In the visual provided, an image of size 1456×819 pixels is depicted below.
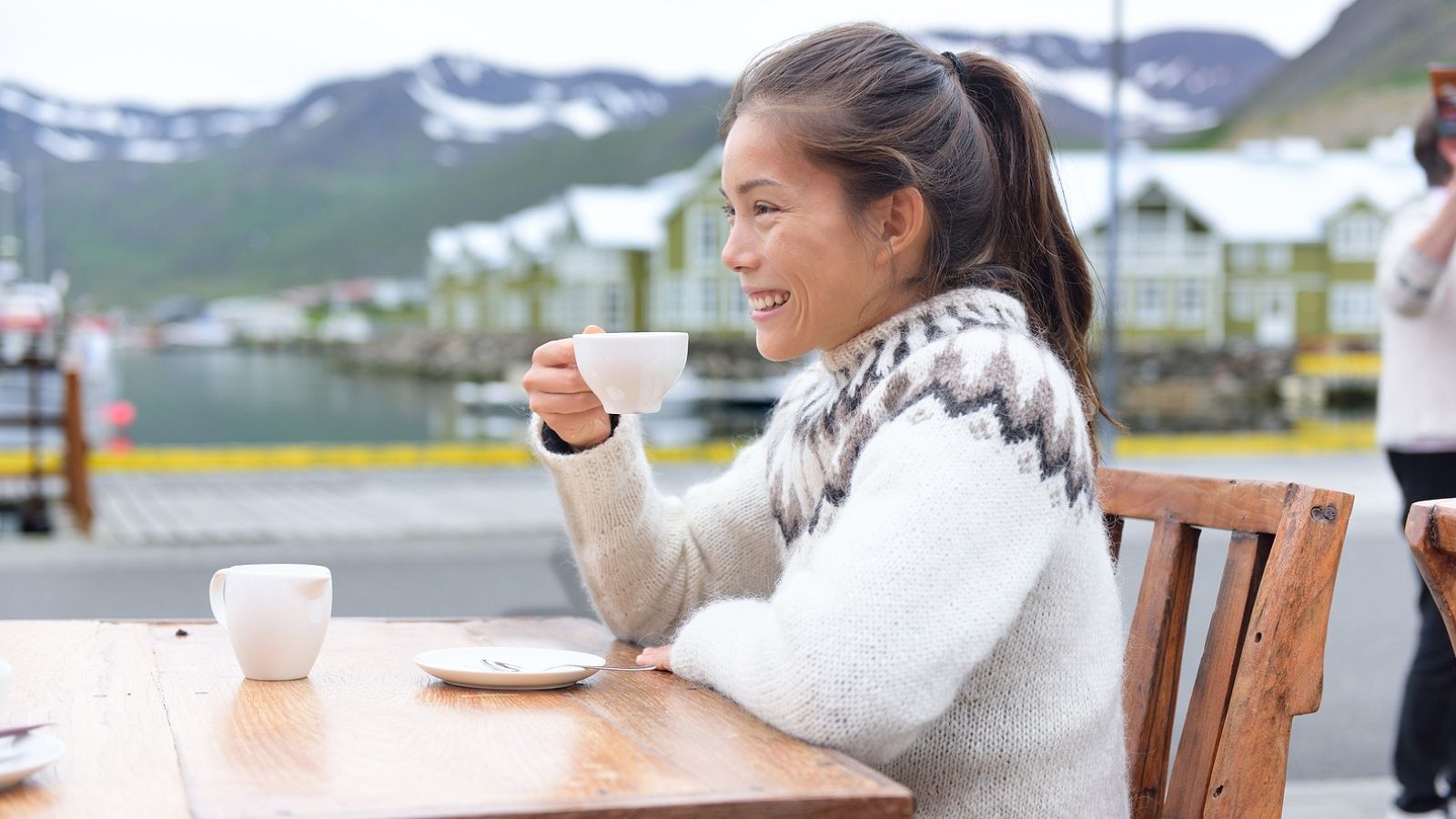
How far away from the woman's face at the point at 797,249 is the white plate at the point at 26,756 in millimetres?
788

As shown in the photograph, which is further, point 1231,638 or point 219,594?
point 1231,638

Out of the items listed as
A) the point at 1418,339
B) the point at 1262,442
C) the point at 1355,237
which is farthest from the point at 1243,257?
the point at 1418,339

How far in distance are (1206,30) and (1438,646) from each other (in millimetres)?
11222

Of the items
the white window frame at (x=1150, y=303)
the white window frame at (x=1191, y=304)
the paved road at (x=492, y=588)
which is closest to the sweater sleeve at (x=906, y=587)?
the paved road at (x=492, y=588)

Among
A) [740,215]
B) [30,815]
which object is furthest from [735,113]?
[30,815]

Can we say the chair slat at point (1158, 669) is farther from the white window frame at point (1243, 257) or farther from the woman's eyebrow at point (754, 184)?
the white window frame at point (1243, 257)

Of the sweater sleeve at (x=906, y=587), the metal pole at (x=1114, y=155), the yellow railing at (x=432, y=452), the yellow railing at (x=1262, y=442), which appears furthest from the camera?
the yellow railing at (x=1262, y=442)

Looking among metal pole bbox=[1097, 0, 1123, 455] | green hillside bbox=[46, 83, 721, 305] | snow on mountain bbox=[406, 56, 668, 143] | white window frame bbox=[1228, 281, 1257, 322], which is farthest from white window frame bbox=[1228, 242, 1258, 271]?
snow on mountain bbox=[406, 56, 668, 143]

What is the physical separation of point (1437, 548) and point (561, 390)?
2.87ft

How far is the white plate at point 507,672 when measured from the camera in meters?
1.37

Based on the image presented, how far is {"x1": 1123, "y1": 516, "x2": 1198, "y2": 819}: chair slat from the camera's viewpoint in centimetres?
170

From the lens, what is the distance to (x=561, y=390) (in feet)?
5.22

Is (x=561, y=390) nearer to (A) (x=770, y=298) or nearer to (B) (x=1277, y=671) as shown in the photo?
(A) (x=770, y=298)

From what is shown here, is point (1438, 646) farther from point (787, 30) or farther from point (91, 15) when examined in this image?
point (91, 15)
